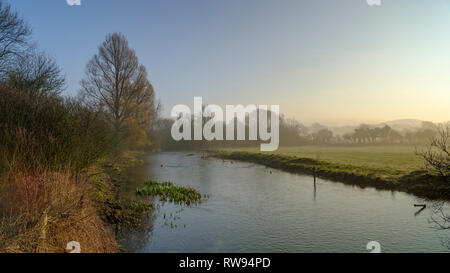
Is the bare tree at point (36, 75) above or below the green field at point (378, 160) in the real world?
above

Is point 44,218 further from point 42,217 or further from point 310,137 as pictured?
point 310,137

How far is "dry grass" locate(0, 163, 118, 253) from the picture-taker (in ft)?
15.7

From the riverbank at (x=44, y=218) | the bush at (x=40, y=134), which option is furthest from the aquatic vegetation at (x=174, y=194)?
the riverbank at (x=44, y=218)

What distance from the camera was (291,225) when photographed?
1016 cm

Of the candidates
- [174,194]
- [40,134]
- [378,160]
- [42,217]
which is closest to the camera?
[42,217]

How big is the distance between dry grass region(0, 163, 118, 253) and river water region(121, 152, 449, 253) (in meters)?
2.13

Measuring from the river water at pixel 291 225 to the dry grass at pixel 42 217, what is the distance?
2.13 metres

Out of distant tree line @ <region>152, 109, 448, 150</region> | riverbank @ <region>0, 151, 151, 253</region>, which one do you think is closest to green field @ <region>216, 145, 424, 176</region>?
riverbank @ <region>0, 151, 151, 253</region>

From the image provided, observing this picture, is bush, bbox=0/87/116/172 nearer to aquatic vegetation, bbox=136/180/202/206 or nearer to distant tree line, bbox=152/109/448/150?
aquatic vegetation, bbox=136/180/202/206

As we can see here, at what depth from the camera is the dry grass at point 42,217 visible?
479 cm

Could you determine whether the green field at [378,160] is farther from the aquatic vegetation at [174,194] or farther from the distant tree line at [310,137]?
the distant tree line at [310,137]

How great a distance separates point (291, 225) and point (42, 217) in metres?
7.91

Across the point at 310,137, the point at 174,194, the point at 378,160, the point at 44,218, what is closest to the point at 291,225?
the point at 174,194
